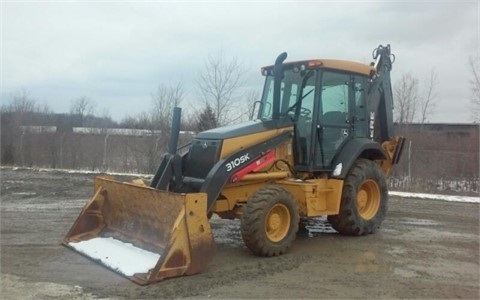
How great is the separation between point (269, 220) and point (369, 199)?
257cm


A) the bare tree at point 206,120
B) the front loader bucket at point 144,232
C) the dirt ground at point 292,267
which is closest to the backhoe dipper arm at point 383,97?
the dirt ground at point 292,267

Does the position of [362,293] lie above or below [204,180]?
below

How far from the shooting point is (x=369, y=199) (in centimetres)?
822

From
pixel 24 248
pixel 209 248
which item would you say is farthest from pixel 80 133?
pixel 209 248

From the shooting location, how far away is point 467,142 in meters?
18.5

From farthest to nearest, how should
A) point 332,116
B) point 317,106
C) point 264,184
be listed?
1. point 332,116
2. point 317,106
3. point 264,184

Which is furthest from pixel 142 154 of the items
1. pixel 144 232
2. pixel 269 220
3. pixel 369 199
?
pixel 269 220

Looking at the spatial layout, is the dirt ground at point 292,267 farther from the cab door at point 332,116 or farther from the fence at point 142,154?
the fence at point 142,154

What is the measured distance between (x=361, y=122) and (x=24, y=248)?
18.2 feet

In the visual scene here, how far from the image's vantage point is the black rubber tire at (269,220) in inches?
241

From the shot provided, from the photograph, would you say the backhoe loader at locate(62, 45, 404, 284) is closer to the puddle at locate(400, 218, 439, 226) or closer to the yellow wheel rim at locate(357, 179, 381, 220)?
the yellow wheel rim at locate(357, 179, 381, 220)

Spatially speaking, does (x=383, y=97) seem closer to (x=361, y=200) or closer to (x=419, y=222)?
(x=361, y=200)

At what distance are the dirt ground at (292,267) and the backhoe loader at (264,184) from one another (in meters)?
0.24

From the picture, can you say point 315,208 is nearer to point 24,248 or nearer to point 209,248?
point 209,248
